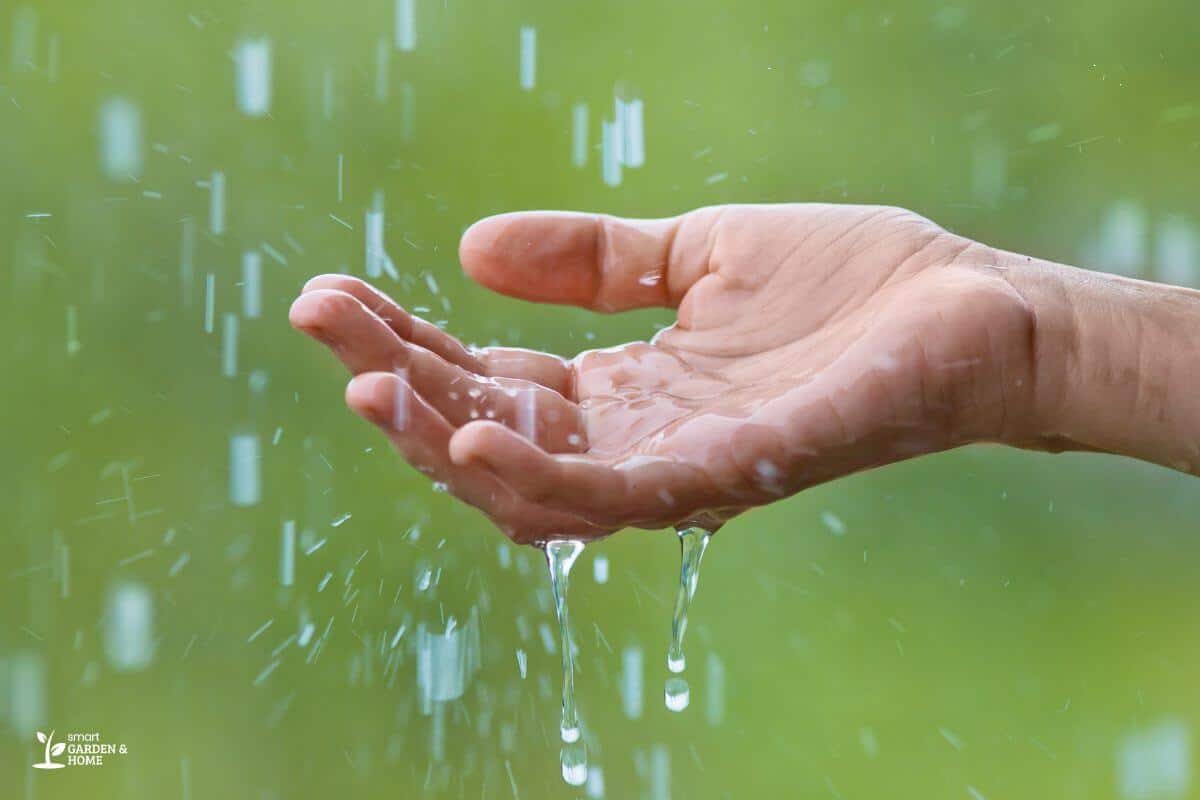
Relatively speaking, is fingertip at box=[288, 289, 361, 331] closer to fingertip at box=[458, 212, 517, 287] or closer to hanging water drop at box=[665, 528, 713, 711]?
fingertip at box=[458, 212, 517, 287]

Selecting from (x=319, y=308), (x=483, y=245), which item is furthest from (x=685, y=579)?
(x=319, y=308)

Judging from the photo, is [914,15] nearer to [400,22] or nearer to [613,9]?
[613,9]

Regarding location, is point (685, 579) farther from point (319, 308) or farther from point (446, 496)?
point (446, 496)

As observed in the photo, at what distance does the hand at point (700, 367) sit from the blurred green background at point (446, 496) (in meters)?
1.12

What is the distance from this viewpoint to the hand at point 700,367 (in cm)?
91

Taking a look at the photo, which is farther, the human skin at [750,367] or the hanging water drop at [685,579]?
the hanging water drop at [685,579]

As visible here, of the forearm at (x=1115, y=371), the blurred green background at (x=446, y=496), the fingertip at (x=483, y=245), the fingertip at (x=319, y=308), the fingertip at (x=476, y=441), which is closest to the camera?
the fingertip at (x=476, y=441)

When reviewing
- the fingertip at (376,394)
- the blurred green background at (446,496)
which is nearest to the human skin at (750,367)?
the fingertip at (376,394)

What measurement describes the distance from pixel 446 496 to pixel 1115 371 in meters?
1.50

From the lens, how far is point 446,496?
7.73 feet

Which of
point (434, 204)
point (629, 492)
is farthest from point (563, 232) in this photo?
point (434, 204)

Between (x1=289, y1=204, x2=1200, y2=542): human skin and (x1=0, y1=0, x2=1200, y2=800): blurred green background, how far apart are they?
1.13m

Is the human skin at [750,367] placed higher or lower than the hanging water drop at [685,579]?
higher

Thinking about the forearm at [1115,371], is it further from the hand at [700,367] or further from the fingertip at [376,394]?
Result: the fingertip at [376,394]
